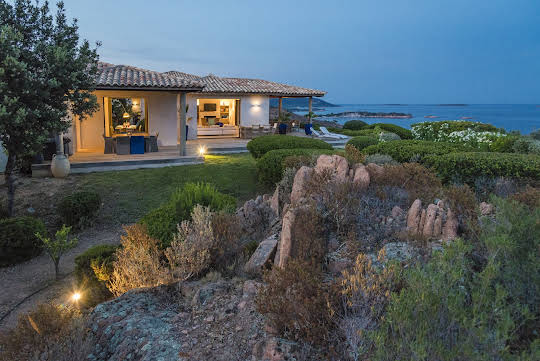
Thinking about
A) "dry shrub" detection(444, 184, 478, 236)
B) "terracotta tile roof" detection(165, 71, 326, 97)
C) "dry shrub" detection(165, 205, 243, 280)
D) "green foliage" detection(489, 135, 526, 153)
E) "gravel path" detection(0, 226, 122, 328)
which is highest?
"terracotta tile roof" detection(165, 71, 326, 97)

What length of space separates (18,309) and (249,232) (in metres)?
3.48

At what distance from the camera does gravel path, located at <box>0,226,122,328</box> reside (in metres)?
5.58

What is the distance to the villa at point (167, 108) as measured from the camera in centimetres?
1387

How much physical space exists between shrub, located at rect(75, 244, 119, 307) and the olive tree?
3455 mm

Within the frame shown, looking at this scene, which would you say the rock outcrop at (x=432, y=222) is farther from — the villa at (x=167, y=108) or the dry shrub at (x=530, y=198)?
the villa at (x=167, y=108)

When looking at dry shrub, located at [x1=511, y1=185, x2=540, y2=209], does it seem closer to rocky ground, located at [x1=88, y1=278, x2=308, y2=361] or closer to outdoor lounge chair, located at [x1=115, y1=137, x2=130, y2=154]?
rocky ground, located at [x1=88, y1=278, x2=308, y2=361]

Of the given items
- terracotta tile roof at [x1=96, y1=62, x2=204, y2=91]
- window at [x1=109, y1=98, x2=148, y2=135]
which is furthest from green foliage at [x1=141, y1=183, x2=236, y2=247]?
window at [x1=109, y1=98, x2=148, y2=135]

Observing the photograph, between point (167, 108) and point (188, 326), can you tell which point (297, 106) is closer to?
point (167, 108)

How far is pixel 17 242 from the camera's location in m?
7.18

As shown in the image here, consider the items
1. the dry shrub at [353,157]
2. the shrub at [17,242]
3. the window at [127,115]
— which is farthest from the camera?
the window at [127,115]

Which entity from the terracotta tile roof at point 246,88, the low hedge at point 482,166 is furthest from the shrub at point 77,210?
the terracotta tile roof at point 246,88

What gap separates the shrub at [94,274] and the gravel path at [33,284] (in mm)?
442

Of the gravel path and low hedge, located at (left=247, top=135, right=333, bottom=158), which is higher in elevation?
low hedge, located at (left=247, top=135, right=333, bottom=158)

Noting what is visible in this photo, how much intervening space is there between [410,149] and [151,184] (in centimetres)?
721
